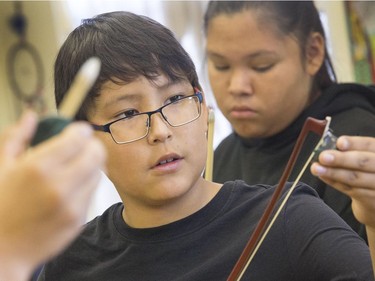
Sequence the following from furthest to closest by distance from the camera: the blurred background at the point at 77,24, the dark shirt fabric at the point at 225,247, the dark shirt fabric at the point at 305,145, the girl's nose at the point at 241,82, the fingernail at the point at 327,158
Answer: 1. the blurred background at the point at 77,24
2. the girl's nose at the point at 241,82
3. the dark shirt fabric at the point at 305,145
4. the dark shirt fabric at the point at 225,247
5. the fingernail at the point at 327,158

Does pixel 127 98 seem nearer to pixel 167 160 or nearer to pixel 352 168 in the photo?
pixel 167 160

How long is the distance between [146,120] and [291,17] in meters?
0.88

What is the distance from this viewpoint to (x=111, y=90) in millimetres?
1134

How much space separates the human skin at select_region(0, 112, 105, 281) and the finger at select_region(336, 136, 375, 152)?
0.37 m

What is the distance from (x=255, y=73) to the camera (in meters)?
1.76

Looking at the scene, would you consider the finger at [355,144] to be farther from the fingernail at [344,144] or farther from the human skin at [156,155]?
the human skin at [156,155]

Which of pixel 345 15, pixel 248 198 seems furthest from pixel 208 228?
pixel 345 15

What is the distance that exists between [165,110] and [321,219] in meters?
0.30

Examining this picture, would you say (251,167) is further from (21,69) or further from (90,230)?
(21,69)

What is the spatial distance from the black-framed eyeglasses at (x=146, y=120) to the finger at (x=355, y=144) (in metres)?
0.33

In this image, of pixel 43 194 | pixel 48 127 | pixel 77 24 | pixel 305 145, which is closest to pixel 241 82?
pixel 305 145

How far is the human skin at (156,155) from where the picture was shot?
3.59 feet

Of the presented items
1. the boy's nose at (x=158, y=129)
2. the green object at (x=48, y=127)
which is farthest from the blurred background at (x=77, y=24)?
the green object at (x=48, y=127)

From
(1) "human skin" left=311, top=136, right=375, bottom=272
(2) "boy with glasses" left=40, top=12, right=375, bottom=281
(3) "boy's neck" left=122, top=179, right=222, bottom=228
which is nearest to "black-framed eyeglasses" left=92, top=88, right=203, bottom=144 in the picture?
(2) "boy with glasses" left=40, top=12, right=375, bottom=281
